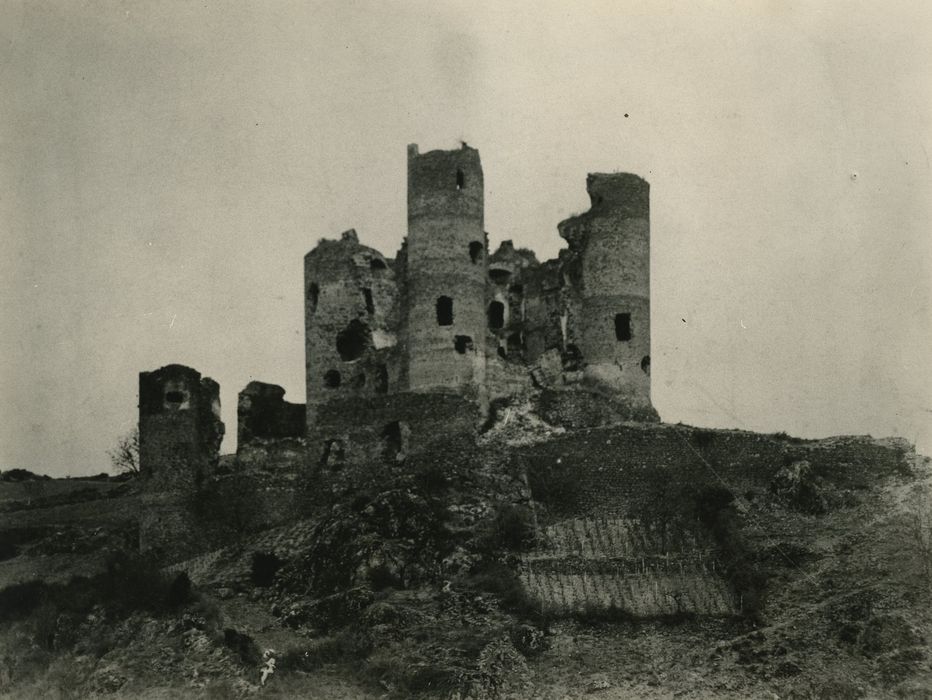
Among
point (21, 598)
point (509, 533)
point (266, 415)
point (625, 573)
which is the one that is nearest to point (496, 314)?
point (266, 415)

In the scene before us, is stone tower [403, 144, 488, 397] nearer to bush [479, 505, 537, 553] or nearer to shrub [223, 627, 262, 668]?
bush [479, 505, 537, 553]

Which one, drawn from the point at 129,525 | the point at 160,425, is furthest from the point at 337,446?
the point at 129,525

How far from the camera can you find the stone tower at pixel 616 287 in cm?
4341

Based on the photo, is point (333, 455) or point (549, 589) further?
point (333, 455)

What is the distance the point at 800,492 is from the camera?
34.2 m

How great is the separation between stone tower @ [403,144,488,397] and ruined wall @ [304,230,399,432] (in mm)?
1515

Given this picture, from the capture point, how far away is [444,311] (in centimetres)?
4384

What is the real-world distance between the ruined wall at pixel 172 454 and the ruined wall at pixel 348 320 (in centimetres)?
735

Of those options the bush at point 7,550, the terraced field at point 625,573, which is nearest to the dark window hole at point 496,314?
the terraced field at point 625,573

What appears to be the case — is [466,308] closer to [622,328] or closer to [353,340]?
[353,340]

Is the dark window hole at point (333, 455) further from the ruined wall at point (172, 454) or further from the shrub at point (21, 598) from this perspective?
the shrub at point (21, 598)

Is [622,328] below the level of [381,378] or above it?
above

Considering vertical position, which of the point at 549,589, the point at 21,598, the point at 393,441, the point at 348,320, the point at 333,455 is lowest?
the point at 21,598

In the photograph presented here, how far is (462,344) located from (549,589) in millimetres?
13241
